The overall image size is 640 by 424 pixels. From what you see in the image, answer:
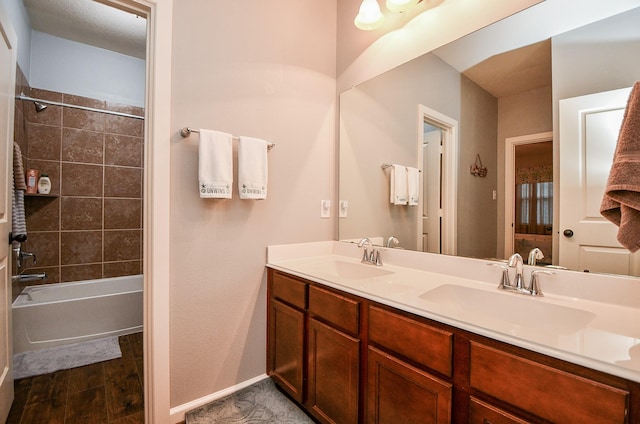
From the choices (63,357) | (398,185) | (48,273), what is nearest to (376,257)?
(398,185)

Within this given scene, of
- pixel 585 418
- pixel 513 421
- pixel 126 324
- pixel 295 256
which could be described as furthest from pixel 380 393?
pixel 126 324

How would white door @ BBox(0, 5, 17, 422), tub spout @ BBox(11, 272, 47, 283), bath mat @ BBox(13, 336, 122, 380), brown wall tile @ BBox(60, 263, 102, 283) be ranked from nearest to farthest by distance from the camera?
1. white door @ BBox(0, 5, 17, 422)
2. bath mat @ BBox(13, 336, 122, 380)
3. tub spout @ BBox(11, 272, 47, 283)
4. brown wall tile @ BBox(60, 263, 102, 283)

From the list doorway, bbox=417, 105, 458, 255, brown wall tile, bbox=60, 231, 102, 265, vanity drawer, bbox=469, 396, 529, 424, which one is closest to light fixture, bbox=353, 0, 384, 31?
doorway, bbox=417, 105, 458, 255

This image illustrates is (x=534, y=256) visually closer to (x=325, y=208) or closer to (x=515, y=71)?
(x=515, y=71)

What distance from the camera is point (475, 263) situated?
1.29m

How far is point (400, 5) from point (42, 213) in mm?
3280

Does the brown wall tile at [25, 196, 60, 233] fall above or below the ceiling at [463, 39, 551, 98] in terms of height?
below

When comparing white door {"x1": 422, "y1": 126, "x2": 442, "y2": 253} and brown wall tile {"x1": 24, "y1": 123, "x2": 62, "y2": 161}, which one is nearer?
white door {"x1": 422, "y1": 126, "x2": 442, "y2": 253}

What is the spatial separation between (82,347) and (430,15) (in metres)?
3.35

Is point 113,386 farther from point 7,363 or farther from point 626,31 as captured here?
point 626,31

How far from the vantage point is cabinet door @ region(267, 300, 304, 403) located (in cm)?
145

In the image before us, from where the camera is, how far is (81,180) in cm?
265

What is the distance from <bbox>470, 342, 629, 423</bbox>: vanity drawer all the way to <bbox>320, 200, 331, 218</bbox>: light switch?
132 centimetres

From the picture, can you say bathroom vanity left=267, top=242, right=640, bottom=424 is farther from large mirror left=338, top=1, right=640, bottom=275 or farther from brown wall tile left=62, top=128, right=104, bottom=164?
brown wall tile left=62, top=128, right=104, bottom=164
